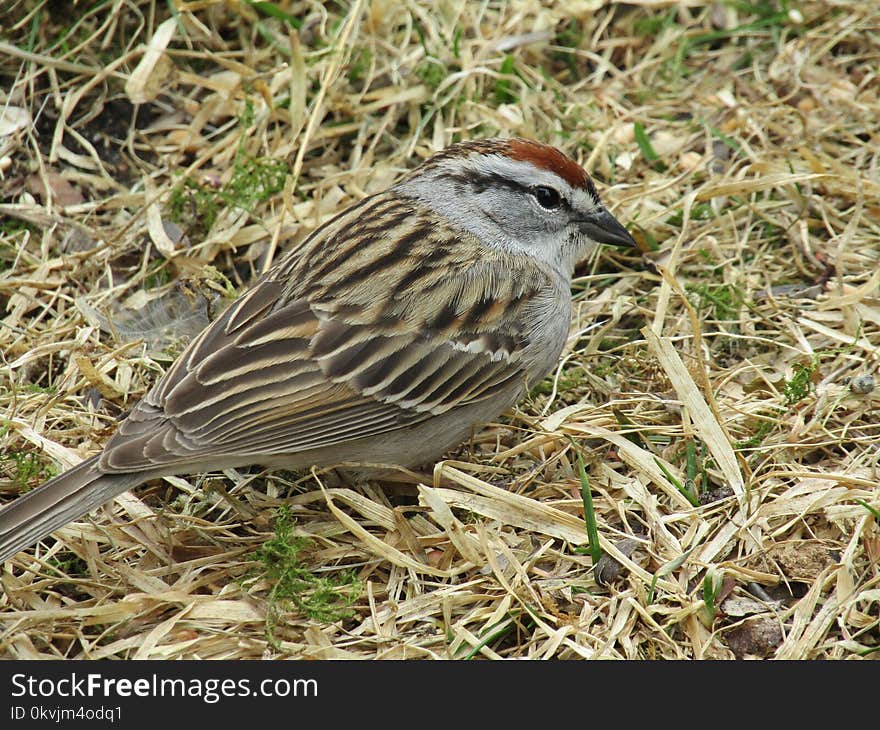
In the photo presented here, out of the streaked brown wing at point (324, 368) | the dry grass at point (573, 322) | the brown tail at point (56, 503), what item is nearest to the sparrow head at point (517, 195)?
the streaked brown wing at point (324, 368)

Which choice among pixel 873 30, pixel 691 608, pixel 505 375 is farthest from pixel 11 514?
pixel 873 30

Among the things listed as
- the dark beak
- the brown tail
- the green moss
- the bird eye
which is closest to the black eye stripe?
the bird eye

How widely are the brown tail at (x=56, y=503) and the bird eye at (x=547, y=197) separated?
2071mm

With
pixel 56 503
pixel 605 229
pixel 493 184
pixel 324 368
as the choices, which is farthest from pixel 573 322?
pixel 56 503

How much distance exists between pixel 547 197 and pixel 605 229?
321mm

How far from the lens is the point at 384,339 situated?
484 centimetres

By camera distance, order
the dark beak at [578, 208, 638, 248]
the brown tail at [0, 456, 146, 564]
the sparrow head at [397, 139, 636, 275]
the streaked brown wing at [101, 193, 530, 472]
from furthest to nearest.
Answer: the dark beak at [578, 208, 638, 248]
the sparrow head at [397, 139, 636, 275]
the streaked brown wing at [101, 193, 530, 472]
the brown tail at [0, 456, 146, 564]

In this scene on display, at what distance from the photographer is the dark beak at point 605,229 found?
5402mm

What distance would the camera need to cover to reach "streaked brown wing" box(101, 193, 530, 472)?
453 centimetres

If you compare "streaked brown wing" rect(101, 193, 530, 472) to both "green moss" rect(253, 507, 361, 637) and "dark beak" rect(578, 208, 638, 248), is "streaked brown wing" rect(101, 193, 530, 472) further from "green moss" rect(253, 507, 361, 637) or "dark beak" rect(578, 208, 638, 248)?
"dark beak" rect(578, 208, 638, 248)

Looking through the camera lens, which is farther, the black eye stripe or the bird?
the black eye stripe

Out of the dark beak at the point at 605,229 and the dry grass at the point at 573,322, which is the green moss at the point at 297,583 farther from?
the dark beak at the point at 605,229

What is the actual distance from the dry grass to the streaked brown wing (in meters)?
0.34
